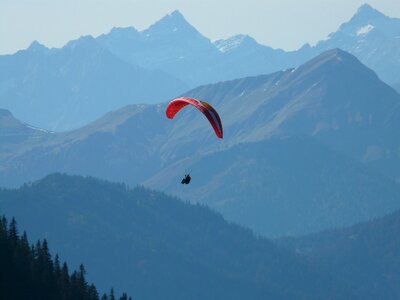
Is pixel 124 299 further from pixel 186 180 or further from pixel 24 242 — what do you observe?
pixel 186 180

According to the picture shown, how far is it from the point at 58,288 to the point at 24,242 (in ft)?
30.3

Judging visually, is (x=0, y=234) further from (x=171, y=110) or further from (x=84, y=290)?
(x=171, y=110)

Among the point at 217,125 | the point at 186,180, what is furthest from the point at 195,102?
the point at 186,180

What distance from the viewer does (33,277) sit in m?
137

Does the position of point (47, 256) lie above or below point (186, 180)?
above

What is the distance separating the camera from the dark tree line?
440 ft

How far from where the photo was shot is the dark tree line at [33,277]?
134m

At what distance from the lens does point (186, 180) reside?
94938 mm

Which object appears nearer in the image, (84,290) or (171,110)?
(171,110)

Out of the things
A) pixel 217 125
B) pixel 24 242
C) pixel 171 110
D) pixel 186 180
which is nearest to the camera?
pixel 186 180

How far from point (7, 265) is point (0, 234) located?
13.9 feet

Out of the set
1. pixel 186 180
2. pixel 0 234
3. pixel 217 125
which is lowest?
pixel 186 180

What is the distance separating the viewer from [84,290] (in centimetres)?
13950

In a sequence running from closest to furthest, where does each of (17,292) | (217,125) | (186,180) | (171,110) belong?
(186,180) < (217,125) < (171,110) < (17,292)
